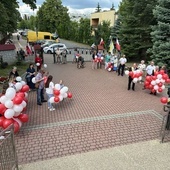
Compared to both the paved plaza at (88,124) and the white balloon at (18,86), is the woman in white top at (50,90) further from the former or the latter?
the white balloon at (18,86)

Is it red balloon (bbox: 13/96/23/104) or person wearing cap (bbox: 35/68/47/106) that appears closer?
red balloon (bbox: 13/96/23/104)

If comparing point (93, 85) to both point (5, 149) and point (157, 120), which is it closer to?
point (157, 120)

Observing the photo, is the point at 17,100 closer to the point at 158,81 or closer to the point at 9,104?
the point at 9,104

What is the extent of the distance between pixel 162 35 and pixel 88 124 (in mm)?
10950

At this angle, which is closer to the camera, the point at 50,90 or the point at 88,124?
the point at 88,124

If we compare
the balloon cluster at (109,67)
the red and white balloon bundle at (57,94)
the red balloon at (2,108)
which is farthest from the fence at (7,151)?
the balloon cluster at (109,67)

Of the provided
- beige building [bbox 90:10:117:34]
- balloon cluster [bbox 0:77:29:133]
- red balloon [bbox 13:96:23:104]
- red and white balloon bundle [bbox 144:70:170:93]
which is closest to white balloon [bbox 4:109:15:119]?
balloon cluster [bbox 0:77:29:133]

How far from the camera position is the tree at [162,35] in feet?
45.4

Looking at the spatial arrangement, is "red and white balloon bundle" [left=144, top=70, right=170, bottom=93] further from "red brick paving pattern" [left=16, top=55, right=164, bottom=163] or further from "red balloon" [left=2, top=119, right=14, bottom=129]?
"red balloon" [left=2, top=119, right=14, bottom=129]

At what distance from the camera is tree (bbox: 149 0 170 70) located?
13836 millimetres

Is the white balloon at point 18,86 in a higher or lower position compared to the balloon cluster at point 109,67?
higher

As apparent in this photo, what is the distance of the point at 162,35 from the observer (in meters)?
14.5

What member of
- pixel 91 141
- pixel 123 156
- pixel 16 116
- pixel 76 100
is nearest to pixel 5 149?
pixel 16 116

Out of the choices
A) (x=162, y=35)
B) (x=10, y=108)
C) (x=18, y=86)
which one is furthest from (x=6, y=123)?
(x=162, y=35)
